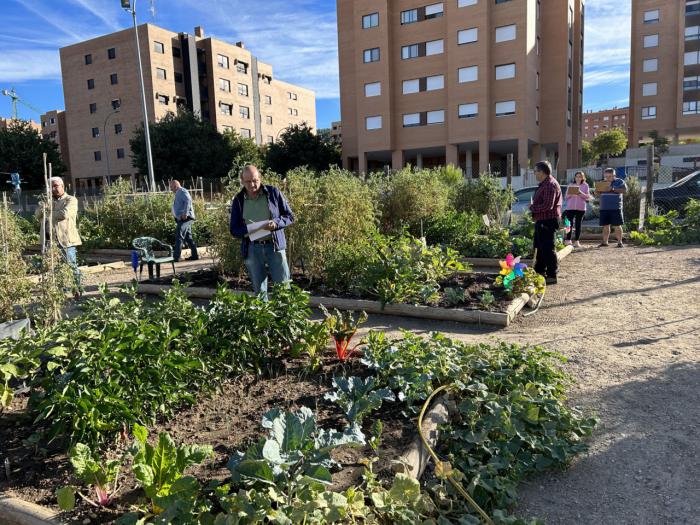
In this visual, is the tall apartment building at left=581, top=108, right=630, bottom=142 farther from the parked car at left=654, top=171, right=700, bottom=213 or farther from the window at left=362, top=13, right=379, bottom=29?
the parked car at left=654, top=171, right=700, bottom=213

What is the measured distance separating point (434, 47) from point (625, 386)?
3923 centimetres

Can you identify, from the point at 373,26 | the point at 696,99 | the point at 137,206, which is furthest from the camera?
the point at 696,99

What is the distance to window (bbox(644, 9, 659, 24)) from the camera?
5272cm

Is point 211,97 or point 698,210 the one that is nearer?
point 698,210

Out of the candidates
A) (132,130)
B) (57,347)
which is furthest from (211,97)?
(57,347)

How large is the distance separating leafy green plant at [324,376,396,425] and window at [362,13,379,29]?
41400 mm

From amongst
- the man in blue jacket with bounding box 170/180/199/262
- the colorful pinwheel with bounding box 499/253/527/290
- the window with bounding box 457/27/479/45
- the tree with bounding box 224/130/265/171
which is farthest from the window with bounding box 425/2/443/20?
the colorful pinwheel with bounding box 499/253/527/290

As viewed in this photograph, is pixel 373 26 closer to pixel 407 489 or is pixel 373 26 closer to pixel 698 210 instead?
pixel 698 210

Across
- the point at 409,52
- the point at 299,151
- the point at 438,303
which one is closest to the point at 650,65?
the point at 409,52

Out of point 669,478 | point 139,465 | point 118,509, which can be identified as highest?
point 139,465

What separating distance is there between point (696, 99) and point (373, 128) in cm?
3478

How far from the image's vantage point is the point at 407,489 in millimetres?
2461

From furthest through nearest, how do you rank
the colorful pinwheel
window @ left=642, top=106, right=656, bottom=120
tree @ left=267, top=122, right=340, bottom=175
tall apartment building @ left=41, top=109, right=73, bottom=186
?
tall apartment building @ left=41, top=109, right=73, bottom=186 → window @ left=642, top=106, right=656, bottom=120 → tree @ left=267, top=122, right=340, bottom=175 → the colorful pinwheel

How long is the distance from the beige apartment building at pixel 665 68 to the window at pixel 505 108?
25877mm
